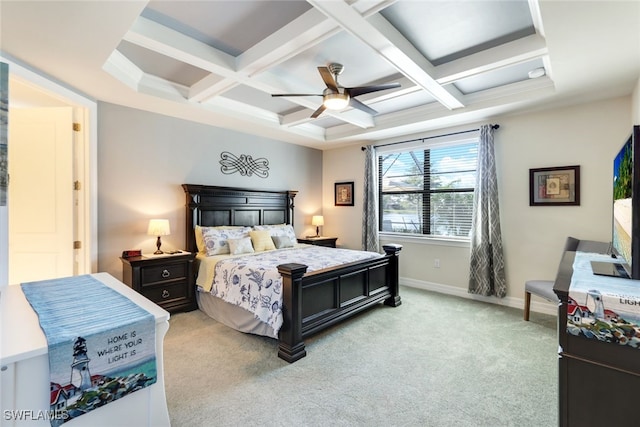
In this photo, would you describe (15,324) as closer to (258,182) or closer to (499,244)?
(258,182)

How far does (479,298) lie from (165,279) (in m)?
4.15

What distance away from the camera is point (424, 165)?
4.75 metres

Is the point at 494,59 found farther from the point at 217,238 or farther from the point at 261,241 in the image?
the point at 217,238

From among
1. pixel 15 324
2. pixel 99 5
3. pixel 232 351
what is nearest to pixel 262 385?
pixel 232 351

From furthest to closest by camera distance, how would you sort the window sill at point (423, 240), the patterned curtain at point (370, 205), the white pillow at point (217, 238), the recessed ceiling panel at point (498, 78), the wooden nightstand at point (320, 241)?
the wooden nightstand at point (320, 241) → the patterned curtain at point (370, 205) → the window sill at point (423, 240) → the white pillow at point (217, 238) → the recessed ceiling panel at point (498, 78)

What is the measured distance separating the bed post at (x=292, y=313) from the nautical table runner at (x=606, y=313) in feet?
5.93

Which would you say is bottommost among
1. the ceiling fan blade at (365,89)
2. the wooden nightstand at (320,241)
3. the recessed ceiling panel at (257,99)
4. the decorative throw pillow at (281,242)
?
the wooden nightstand at (320,241)

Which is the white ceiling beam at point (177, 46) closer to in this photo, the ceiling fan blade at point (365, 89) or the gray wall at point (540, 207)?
the ceiling fan blade at point (365, 89)

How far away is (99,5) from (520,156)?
4.46 m

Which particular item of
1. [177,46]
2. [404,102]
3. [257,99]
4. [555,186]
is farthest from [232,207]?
[555,186]

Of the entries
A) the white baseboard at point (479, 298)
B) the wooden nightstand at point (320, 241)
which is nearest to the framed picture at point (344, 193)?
the wooden nightstand at point (320, 241)

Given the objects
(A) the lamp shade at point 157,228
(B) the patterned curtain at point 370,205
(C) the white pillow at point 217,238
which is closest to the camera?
(A) the lamp shade at point 157,228

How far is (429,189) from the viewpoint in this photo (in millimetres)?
4695

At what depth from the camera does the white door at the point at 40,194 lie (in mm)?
3123
